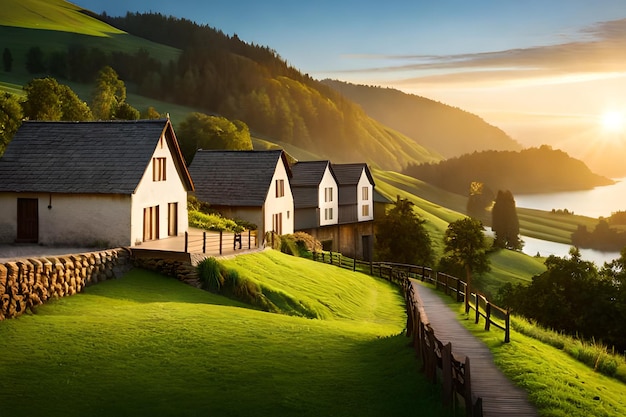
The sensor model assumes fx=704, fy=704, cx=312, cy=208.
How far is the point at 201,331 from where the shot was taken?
2305 cm

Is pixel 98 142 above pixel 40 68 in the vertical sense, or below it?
below

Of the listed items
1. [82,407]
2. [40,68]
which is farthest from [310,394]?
[40,68]

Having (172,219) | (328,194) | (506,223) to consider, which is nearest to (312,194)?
(328,194)

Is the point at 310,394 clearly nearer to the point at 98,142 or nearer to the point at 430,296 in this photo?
the point at 430,296

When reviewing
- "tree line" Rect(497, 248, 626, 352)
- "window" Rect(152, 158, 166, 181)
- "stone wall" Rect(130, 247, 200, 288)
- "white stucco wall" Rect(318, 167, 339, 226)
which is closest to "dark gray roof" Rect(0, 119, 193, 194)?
"window" Rect(152, 158, 166, 181)

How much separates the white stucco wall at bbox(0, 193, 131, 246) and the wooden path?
1770 cm

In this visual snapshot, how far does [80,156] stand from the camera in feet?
133

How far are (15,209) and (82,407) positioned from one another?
26604 millimetres

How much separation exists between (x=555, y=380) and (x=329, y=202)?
65.6m

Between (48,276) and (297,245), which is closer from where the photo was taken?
(48,276)

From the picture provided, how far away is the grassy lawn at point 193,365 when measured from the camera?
16.5 metres

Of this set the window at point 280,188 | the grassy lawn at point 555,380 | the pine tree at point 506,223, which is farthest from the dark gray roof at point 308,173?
the pine tree at point 506,223

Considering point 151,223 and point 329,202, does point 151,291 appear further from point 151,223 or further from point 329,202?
point 329,202

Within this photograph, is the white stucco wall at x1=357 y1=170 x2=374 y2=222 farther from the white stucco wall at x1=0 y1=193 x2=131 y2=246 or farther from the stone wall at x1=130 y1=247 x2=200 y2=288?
the stone wall at x1=130 y1=247 x2=200 y2=288
